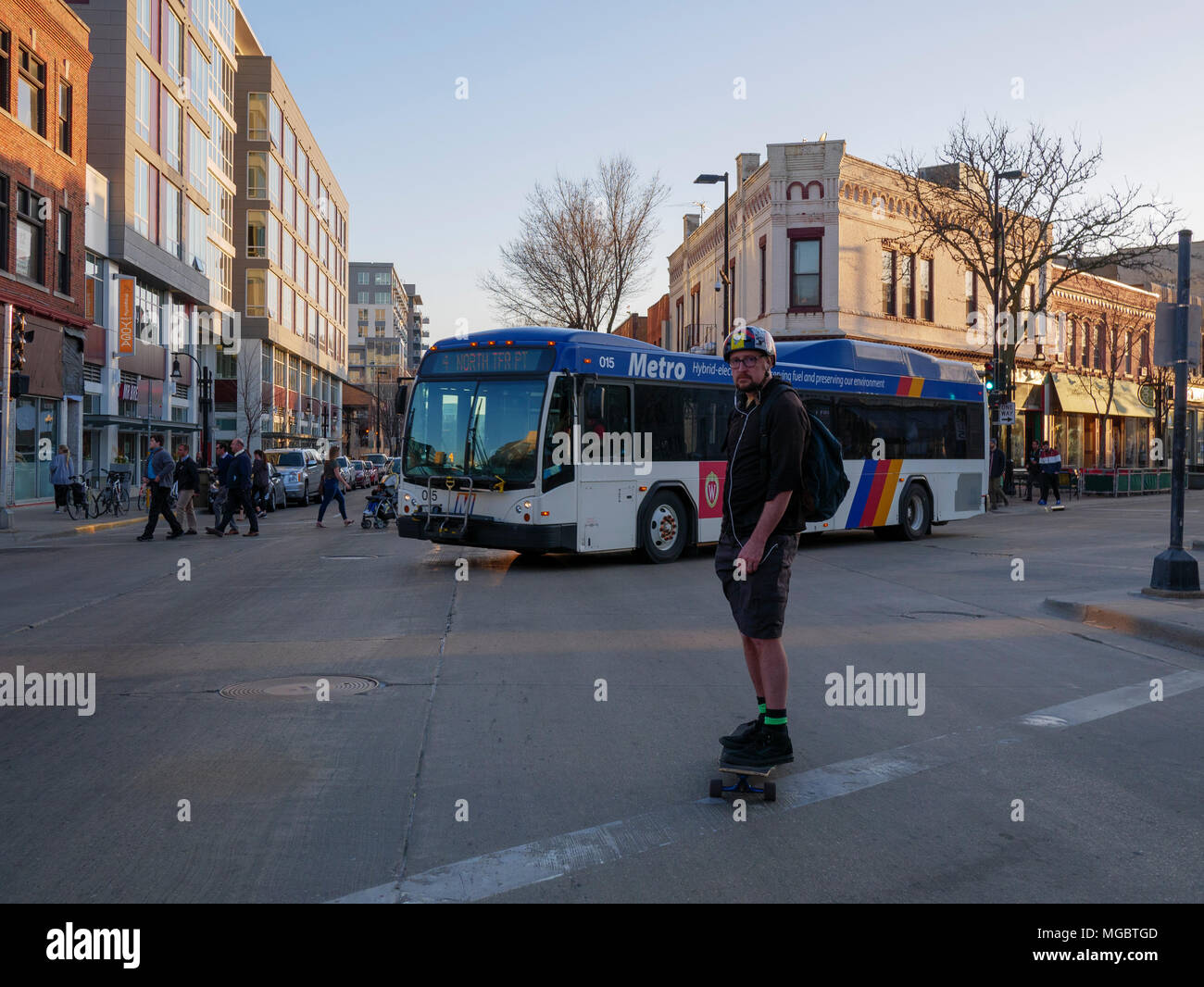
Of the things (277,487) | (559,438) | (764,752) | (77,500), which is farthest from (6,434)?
(764,752)

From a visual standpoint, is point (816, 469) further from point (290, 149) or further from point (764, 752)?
point (290, 149)

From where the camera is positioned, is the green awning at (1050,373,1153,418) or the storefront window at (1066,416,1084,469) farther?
the storefront window at (1066,416,1084,469)

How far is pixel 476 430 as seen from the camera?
557 inches

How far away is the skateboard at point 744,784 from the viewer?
4883 millimetres

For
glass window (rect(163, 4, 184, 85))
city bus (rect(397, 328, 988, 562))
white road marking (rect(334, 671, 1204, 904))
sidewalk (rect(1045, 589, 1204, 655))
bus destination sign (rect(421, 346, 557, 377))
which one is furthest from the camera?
glass window (rect(163, 4, 184, 85))

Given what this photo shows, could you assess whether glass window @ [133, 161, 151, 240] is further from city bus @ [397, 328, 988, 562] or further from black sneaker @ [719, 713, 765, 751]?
black sneaker @ [719, 713, 765, 751]

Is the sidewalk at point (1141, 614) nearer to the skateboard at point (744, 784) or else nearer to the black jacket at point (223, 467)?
the skateboard at point (744, 784)

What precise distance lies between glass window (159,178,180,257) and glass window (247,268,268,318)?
616 inches

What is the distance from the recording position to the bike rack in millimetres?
13961

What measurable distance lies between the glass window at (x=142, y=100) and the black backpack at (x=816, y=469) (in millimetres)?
39981

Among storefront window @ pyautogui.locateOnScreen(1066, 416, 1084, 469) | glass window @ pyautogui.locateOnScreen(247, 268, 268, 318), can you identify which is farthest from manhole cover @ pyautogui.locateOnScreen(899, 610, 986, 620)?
glass window @ pyautogui.locateOnScreen(247, 268, 268, 318)

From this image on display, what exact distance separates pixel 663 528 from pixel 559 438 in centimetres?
239

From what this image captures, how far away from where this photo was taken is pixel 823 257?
35656mm

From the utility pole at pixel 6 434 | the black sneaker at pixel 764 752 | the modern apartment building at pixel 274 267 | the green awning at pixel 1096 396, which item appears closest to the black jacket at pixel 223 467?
the utility pole at pixel 6 434
